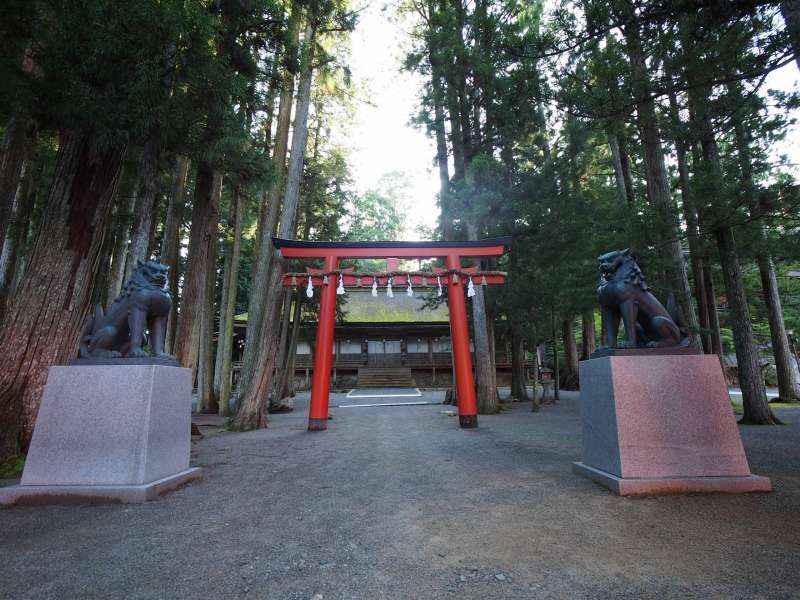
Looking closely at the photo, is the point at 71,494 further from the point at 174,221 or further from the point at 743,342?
the point at 743,342

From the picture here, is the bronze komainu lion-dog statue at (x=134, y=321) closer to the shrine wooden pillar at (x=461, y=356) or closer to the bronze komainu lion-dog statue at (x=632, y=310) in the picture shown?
the bronze komainu lion-dog statue at (x=632, y=310)

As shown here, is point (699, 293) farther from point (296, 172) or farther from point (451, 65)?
point (296, 172)

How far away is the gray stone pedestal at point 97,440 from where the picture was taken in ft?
9.10

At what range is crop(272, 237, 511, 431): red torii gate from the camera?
7.18 metres

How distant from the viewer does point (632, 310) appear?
10.8ft

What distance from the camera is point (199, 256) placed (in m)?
7.15

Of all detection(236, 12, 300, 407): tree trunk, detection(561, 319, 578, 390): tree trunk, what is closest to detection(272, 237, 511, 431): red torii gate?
detection(236, 12, 300, 407): tree trunk

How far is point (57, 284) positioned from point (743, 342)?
32.7 feet

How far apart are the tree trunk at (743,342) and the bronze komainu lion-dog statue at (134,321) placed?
27.1 ft

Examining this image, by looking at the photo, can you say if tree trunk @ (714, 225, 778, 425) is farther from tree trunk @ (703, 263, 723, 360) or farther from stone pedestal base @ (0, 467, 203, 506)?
stone pedestal base @ (0, 467, 203, 506)

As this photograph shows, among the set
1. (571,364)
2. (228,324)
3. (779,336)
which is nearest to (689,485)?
(228,324)

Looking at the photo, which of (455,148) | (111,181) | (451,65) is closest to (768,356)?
(455,148)

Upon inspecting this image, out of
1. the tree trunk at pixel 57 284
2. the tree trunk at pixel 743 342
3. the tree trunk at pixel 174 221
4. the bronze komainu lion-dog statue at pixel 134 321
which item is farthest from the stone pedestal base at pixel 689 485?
the tree trunk at pixel 174 221

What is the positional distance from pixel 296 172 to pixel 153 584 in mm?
8017
